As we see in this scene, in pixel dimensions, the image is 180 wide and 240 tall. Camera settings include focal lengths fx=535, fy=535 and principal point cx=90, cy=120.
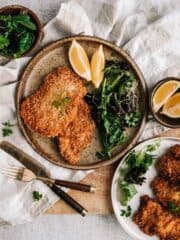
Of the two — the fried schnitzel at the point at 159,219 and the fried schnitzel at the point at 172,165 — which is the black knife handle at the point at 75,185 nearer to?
the fried schnitzel at the point at 159,219

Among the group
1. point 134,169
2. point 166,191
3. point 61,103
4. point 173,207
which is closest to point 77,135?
point 61,103

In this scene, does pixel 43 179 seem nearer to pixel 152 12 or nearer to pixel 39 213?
pixel 39 213

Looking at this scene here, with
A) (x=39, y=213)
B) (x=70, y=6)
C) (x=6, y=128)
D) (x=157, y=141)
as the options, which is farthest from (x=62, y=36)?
(x=39, y=213)

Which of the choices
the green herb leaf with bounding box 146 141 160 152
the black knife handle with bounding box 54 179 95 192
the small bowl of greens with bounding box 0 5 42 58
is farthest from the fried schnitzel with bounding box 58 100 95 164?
the small bowl of greens with bounding box 0 5 42 58

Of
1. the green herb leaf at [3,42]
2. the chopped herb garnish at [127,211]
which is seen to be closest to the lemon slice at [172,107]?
the chopped herb garnish at [127,211]

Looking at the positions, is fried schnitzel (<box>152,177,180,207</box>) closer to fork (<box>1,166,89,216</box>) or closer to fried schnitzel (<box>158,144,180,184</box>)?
fried schnitzel (<box>158,144,180,184</box>)

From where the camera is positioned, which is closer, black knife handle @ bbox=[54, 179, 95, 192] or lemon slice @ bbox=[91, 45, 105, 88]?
lemon slice @ bbox=[91, 45, 105, 88]
